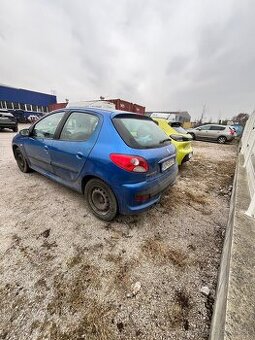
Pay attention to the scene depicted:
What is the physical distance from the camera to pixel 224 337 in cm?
95

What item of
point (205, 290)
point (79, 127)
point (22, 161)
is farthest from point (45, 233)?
point (22, 161)

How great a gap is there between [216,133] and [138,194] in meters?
13.7

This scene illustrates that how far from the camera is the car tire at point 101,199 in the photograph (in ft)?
7.95

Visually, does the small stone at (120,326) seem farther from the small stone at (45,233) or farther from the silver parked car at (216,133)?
the silver parked car at (216,133)

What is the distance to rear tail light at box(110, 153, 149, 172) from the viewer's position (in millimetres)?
2137

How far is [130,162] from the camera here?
2133 millimetres

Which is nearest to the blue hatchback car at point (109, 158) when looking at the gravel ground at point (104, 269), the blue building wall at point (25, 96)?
the gravel ground at point (104, 269)

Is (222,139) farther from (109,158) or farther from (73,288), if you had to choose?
(73,288)

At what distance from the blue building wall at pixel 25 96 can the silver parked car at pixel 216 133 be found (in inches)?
988

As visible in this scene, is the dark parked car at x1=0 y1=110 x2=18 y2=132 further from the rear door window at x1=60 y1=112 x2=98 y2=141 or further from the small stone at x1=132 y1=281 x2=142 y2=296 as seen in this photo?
the small stone at x1=132 y1=281 x2=142 y2=296

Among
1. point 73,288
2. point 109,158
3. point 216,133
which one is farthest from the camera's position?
point 216,133

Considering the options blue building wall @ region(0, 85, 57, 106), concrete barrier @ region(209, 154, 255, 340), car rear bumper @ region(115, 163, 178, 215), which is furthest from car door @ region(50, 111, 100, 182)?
blue building wall @ region(0, 85, 57, 106)

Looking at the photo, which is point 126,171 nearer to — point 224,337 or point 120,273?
point 120,273

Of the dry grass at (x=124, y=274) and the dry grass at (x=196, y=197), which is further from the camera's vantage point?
the dry grass at (x=196, y=197)
